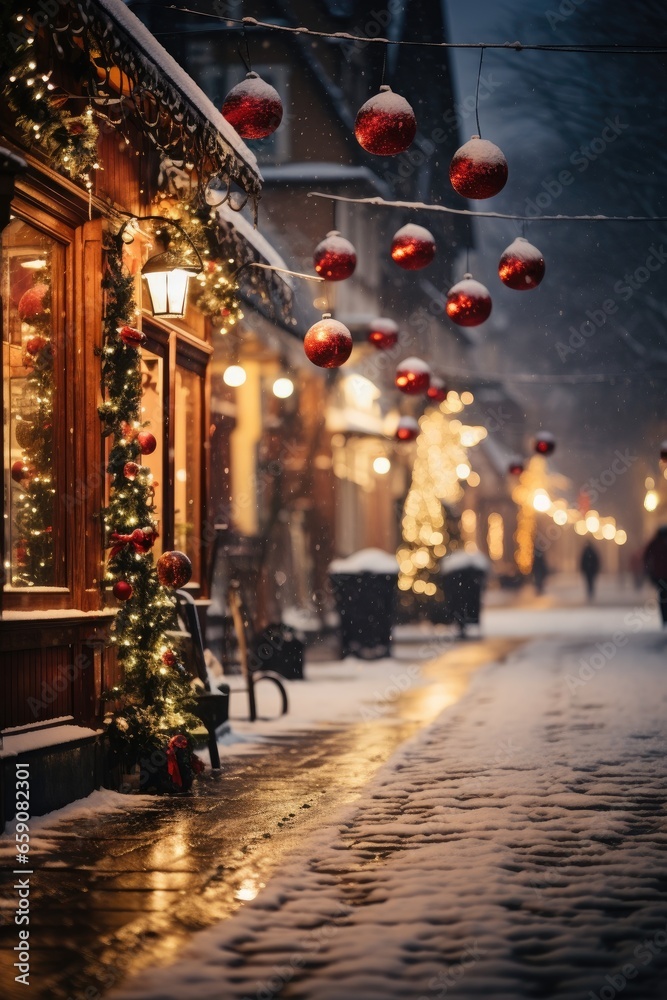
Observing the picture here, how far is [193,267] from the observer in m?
10.3

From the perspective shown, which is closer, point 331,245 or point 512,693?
point 331,245

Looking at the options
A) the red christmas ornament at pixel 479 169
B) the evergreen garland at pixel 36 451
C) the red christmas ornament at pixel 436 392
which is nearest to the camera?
the evergreen garland at pixel 36 451

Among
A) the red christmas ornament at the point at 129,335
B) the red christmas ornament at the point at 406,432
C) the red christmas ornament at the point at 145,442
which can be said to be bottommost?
the red christmas ornament at the point at 145,442

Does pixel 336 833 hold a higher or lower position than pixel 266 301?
lower

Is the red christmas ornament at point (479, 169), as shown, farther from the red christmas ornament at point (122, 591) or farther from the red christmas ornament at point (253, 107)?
the red christmas ornament at point (122, 591)

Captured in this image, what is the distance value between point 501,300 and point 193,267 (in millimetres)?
45570

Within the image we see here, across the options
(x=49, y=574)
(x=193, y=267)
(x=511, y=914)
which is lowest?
(x=511, y=914)

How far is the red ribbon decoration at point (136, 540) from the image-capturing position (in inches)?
368

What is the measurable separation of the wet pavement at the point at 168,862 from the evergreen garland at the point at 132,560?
2.34 ft

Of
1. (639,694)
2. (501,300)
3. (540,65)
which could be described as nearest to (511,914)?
(639,694)

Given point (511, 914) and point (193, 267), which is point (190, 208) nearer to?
point (193, 267)

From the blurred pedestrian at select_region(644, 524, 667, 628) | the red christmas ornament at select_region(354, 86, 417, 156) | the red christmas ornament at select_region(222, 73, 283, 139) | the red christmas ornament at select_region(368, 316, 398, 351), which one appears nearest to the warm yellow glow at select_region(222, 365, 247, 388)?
the red christmas ornament at select_region(368, 316, 398, 351)

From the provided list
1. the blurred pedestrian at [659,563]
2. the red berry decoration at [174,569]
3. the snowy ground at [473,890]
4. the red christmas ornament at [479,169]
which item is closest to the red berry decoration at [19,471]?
the red berry decoration at [174,569]

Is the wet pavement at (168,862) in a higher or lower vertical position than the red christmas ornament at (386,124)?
lower
